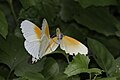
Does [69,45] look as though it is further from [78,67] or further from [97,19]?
[97,19]

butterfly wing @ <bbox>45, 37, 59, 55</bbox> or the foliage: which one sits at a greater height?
butterfly wing @ <bbox>45, 37, 59, 55</bbox>

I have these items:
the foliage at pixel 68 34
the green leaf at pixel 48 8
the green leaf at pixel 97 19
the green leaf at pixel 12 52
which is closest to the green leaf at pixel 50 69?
the foliage at pixel 68 34

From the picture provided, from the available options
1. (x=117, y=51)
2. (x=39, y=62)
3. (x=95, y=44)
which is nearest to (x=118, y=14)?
(x=117, y=51)

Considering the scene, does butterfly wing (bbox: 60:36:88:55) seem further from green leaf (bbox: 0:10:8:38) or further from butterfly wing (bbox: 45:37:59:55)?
green leaf (bbox: 0:10:8:38)

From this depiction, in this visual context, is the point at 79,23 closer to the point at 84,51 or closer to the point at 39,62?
the point at 39,62

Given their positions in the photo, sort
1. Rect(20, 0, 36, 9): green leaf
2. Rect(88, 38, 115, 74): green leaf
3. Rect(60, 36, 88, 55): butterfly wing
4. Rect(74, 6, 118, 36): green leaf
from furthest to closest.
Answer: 1. Rect(74, 6, 118, 36): green leaf
2. Rect(20, 0, 36, 9): green leaf
3. Rect(88, 38, 115, 74): green leaf
4. Rect(60, 36, 88, 55): butterfly wing

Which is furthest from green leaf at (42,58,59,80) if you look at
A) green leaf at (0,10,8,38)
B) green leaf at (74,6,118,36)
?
green leaf at (74,6,118,36)

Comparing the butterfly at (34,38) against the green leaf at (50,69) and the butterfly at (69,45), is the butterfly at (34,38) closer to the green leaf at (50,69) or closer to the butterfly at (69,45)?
the butterfly at (69,45)

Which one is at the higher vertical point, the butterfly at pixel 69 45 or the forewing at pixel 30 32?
the forewing at pixel 30 32
